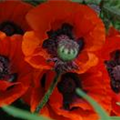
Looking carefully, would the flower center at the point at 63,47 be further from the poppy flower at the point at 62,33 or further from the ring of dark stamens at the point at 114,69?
the ring of dark stamens at the point at 114,69

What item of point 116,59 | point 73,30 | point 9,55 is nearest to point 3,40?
point 9,55

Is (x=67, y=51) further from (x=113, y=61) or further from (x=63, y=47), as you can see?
(x=113, y=61)

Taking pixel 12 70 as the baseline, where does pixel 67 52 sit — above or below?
A: above

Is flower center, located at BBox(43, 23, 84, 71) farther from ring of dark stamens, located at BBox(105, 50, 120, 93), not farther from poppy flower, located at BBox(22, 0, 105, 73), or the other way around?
ring of dark stamens, located at BBox(105, 50, 120, 93)

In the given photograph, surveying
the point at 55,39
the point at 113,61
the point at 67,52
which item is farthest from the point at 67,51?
the point at 113,61

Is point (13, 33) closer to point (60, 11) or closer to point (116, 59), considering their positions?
point (60, 11)

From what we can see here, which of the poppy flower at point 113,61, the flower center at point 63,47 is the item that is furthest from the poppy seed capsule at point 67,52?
the poppy flower at point 113,61
